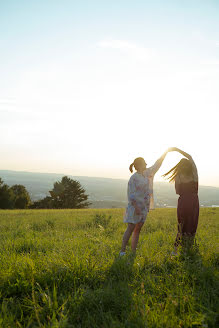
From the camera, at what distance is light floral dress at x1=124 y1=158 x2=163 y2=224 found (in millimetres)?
5613

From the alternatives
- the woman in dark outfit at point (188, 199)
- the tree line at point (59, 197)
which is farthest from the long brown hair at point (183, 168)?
the tree line at point (59, 197)

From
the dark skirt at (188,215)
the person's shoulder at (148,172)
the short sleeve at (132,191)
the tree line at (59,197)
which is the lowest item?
the tree line at (59,197)

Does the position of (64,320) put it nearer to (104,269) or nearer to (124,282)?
(124,282)

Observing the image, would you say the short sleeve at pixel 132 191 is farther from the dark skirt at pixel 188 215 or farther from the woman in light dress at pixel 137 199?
the dark skirt at pixel 188 215

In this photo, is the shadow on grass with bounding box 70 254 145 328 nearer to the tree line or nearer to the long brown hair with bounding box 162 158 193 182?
the long brown hair with bounding box 162 158 193 182

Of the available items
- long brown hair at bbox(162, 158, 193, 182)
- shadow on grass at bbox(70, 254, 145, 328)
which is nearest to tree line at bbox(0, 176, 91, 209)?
long brown hair at bbox(162, 158, 193, 182)

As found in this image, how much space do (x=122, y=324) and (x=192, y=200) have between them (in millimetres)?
3770

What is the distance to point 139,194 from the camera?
567cm

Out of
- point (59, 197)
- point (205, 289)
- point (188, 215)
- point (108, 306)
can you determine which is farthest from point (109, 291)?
point (59, 197)

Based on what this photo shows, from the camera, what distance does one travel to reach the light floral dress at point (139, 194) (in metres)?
5.61

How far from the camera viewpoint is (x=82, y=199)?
62.8 m

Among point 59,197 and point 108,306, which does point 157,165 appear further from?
point 59,197

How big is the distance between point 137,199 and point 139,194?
0.13 m

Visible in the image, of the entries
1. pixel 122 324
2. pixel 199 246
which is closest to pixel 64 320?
pixel 122 324
